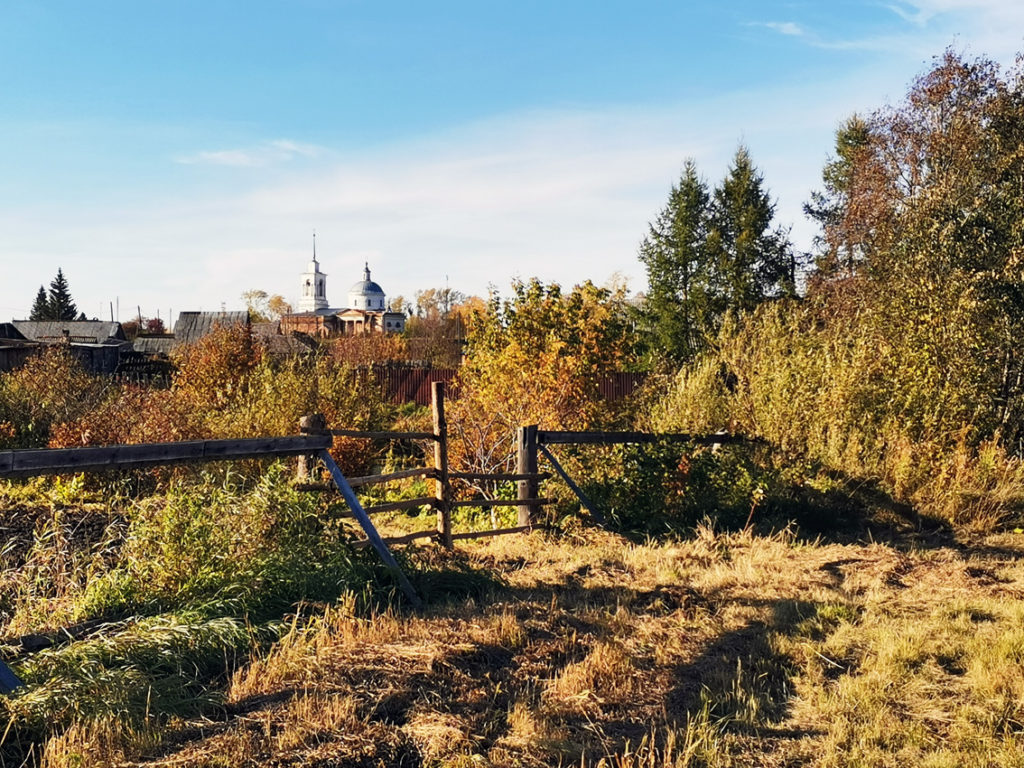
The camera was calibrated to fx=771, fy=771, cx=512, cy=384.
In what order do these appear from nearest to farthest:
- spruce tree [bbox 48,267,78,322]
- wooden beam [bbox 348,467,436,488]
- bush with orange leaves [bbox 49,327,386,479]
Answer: wooden beam [bbox 348,467,436,488] → bush with orange leaves [bbox 49,327,386,479] → spruce tree [bbox 48,267,78,322]

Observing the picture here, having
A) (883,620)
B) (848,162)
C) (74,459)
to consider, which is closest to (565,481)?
(883,620)

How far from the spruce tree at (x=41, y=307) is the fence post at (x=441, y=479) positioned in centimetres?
8008

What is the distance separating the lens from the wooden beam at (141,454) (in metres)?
4.62

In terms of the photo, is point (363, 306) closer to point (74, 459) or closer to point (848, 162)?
point (848, 162)

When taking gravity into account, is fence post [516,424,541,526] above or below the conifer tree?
below

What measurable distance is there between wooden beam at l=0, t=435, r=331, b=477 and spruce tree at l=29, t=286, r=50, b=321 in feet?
268

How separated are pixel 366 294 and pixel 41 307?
74031mm

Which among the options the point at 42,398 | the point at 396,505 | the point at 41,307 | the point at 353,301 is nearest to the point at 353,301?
the point at 353,301

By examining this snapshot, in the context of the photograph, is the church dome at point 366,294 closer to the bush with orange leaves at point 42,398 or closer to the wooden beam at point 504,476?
the bush with orange leaves at point 42,398

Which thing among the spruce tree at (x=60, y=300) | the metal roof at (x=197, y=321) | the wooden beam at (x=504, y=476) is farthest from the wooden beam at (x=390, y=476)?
the spruce tree at (x=60, y=300)

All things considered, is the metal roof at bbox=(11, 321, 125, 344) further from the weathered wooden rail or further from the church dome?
the church dome

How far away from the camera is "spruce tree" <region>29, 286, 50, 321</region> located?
7544cm

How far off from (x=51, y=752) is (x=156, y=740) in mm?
419

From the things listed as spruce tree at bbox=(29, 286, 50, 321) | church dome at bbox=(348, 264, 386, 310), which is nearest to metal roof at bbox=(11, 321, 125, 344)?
spruce tree at bbox=(29, 286, 50, 321)
